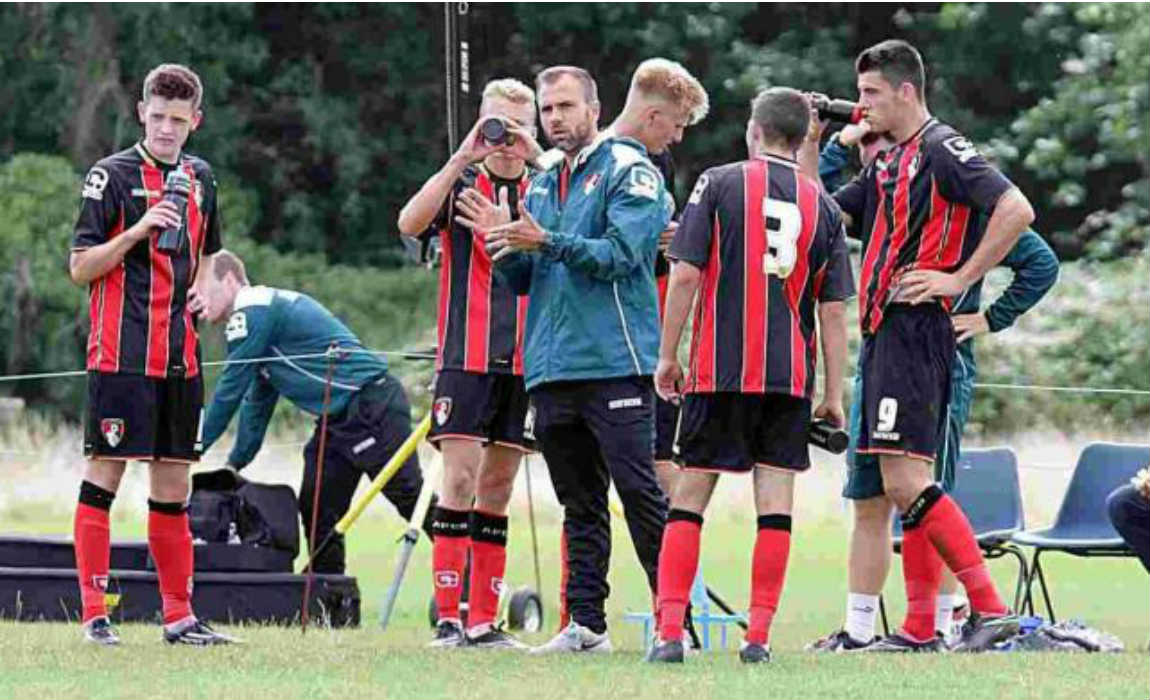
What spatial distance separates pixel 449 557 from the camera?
33.0ft

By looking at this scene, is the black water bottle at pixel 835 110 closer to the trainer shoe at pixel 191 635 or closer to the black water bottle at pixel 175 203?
the black water bottle at pixel 175 203

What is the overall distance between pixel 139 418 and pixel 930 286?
2812 mm

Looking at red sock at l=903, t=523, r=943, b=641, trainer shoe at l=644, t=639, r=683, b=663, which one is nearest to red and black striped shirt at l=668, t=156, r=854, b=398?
trainer shoe at l=644, t=639, r=683, b=663

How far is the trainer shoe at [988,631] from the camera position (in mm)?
9211

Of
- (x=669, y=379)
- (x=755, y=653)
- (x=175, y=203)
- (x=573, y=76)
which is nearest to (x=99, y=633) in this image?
(x=175, y=203)

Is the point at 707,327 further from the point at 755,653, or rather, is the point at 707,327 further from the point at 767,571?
the point at 755,653

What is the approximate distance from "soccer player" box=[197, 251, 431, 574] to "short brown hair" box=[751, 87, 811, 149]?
417 centimetres

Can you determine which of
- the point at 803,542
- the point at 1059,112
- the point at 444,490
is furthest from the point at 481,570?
the point at 1059,112

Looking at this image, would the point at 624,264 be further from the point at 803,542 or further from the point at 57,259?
the point at 57,259

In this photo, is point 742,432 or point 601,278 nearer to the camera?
point 742,432

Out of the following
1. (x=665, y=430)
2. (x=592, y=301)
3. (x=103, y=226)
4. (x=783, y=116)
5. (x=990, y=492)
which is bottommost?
(x=990, y=492)

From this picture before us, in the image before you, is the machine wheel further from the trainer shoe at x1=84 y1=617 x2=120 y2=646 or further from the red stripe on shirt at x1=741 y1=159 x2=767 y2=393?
the red stripe on shirt at x1=741 y1=159 x2=767 y2=393

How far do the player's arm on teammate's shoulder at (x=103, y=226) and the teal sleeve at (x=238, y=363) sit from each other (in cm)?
256

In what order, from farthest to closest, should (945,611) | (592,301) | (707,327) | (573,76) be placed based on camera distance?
(945,611) < (573,76) < (592,301) < (707,327)
